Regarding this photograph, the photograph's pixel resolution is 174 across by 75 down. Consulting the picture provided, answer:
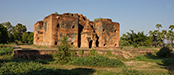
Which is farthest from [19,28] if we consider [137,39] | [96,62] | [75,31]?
[96,62]

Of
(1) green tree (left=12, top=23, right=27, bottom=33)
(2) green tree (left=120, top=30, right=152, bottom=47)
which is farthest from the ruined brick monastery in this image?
(1) green tree (left=12, top=23, right=27, bottom=33)

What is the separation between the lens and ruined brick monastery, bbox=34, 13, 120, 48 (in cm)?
1853

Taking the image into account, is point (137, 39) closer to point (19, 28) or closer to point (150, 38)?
point (150, 38)

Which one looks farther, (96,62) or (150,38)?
(150,38)

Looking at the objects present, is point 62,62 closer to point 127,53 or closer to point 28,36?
point 127,53

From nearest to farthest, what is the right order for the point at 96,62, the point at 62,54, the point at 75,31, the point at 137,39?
1. the point at 62,54
2. the point at 96,62
3. the point at 75,31
4. the point at 137,39

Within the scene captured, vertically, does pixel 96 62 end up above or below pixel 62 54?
below

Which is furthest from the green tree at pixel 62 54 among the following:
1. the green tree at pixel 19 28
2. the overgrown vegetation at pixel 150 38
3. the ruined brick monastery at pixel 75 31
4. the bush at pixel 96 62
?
the green tree at pixel 19 28

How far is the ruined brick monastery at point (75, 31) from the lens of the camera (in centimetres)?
1853

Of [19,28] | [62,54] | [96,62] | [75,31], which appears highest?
[19,28]

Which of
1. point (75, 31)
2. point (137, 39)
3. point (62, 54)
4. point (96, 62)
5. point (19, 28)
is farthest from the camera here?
point (19, 28)

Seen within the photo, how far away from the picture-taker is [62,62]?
33.0 ft

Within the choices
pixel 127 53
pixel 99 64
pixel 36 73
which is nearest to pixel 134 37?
pixel 127 53

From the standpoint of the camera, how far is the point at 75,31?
786 inches
